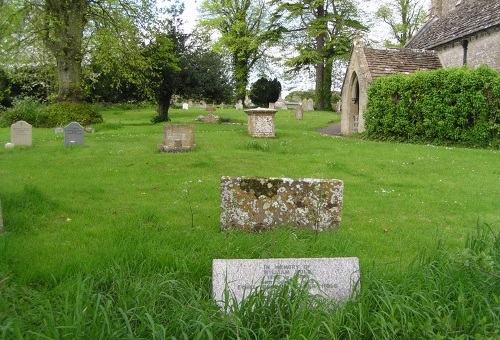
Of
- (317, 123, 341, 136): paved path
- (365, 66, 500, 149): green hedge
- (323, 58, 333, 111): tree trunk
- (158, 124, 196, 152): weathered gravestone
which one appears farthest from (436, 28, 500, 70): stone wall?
(323, 58, 333, 111): tree trunk

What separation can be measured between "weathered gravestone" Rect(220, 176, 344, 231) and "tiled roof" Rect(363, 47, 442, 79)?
54.8 ft

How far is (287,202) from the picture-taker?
213 inches

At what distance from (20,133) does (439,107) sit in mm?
15945

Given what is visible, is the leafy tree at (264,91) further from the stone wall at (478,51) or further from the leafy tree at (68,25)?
the stone wall at (478,51)

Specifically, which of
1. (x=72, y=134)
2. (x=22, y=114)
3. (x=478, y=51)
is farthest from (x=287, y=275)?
(x=22, y=114)

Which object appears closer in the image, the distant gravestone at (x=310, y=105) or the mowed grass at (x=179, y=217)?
the mowed grass at (x=179, y=217)

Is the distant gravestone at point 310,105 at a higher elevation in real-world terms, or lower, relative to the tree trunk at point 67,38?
lower

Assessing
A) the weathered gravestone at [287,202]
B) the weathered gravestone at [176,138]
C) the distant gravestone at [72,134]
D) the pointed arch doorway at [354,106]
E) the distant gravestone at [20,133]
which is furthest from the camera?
the pointed arch doorway at [354,106]

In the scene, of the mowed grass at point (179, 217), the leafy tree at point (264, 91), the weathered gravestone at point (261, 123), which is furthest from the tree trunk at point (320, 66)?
the mowed grass at point (179, 217)

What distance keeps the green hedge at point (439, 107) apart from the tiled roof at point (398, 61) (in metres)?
1.93

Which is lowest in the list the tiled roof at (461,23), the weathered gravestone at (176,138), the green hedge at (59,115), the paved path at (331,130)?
the paved path at (331,130)


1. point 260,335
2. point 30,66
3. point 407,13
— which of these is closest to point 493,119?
point 260,335

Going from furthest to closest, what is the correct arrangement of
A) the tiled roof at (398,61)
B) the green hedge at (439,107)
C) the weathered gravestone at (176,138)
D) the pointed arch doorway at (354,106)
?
the pointed arch doorway at (354,106) < the tiled roof at (398,61) < the green hedge at (439,107) < the weathered gravestone at (176,138)

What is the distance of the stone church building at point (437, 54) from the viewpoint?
2000 cm
